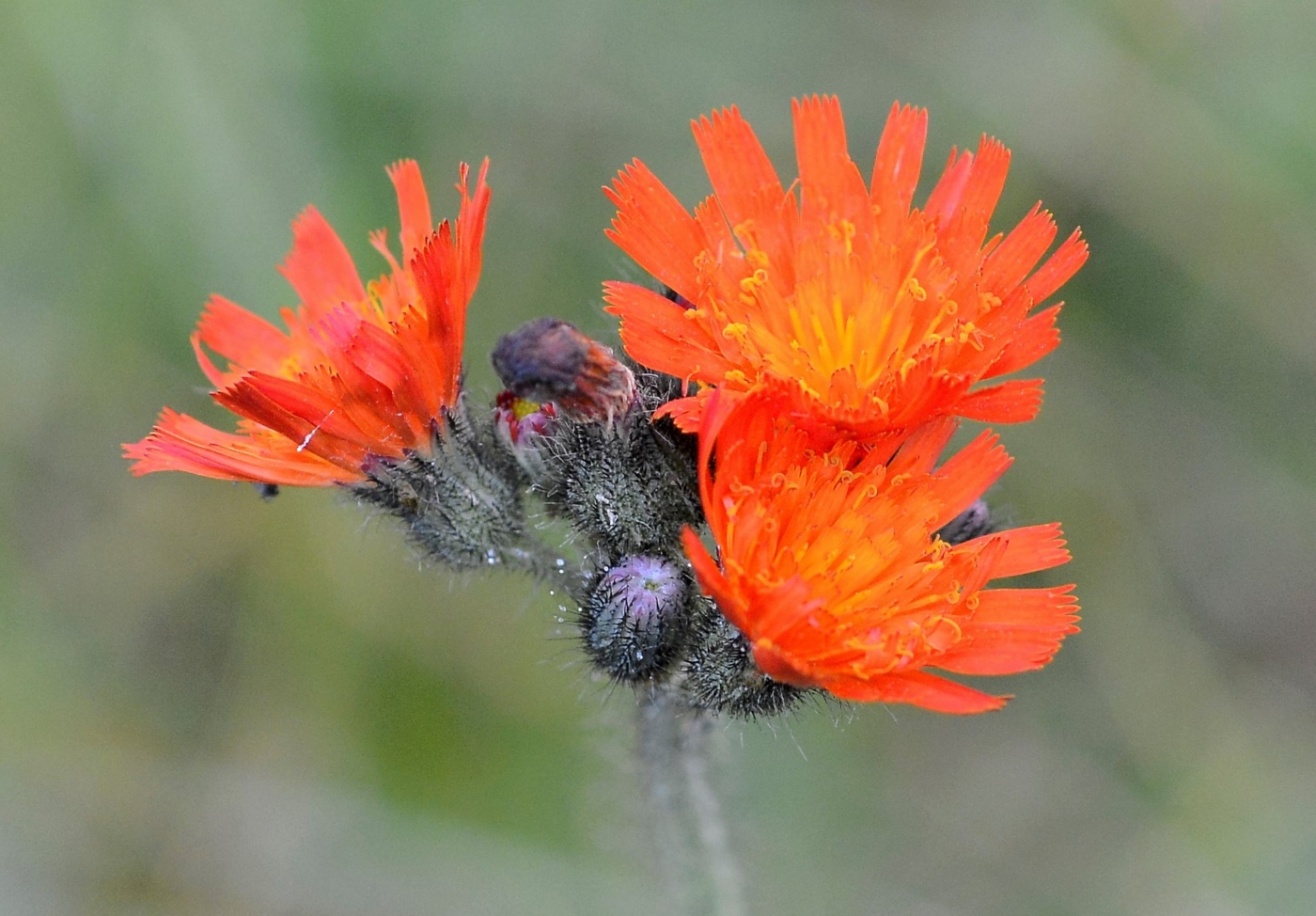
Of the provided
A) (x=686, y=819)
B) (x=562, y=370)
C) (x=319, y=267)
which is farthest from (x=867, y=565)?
(x=319, y=267)

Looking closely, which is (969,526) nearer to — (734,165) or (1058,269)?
(1058,269)

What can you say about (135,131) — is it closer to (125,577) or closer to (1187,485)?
(125,577)

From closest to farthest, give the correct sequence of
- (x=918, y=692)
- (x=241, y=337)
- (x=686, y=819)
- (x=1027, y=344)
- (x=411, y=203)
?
(x=918, y=692) < (x=1027, y=344) < (x=411, y=203) < (x=241, y=337) < (x=686, y=819)

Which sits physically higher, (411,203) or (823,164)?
(823,164)

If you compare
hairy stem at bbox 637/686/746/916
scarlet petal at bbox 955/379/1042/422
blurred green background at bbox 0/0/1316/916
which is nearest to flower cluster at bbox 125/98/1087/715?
scarlet petal at bbox 955/379/1042/422

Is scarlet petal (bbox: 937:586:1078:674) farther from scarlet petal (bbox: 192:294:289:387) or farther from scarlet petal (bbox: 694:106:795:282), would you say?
scarlet petal (bbox: 192:294:289:387)

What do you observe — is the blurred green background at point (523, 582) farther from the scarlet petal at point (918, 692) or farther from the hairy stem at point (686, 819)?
the scarlet petal at point (918, 692)
